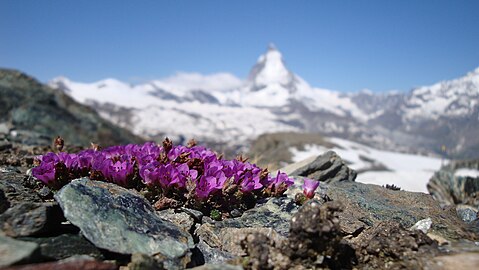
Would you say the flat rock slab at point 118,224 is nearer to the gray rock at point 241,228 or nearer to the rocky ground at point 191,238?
the rocky ground at point 191,238

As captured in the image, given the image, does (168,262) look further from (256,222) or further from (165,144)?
(165,144)

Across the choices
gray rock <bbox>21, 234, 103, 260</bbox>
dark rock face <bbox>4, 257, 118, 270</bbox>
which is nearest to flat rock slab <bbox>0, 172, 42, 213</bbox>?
gray rock <bbox>21, 234, 103, 260</bbox>

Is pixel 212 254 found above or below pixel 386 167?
below

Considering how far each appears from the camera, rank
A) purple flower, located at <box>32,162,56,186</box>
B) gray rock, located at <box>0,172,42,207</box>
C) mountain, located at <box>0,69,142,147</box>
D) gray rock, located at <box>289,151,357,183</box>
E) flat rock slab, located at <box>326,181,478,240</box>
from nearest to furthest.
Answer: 1. gray rock, located at <box>0,172,42,207</box>
2. flat rock slab, located at <box>326,181,478,240</box>
3. purple flower, located at <box>32,162,56,186</box>
4. gray rock, located at <box>289,151,357,183</box>
5. mountain, located at <box>0,69,142,147</box>

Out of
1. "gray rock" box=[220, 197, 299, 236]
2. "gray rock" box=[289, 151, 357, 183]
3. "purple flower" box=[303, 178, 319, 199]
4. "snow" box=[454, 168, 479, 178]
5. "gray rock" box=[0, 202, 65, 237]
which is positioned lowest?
"gray rock" box=[0, 202, 65, 237]

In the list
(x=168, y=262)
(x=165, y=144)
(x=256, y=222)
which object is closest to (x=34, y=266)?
(x=168, y=262)

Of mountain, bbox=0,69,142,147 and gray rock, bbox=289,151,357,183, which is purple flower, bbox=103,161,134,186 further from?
mountain, bbox=0,69,142,147

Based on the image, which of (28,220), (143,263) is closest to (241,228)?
(143,263)

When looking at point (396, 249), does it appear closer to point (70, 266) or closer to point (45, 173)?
point (70, 266)
